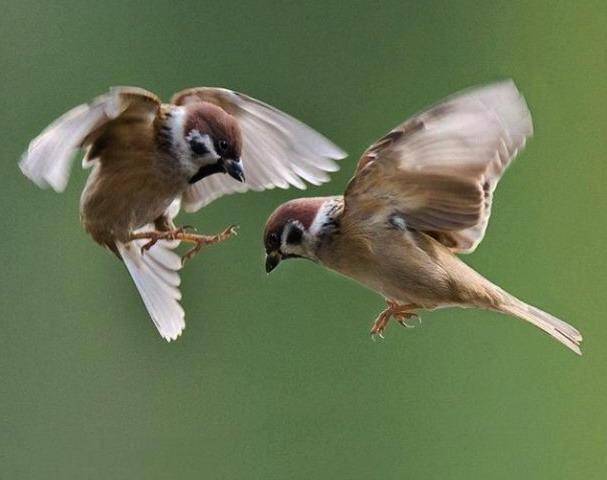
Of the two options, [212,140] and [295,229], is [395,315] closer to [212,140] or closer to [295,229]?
[295,229]

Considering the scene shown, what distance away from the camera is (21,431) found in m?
2.31

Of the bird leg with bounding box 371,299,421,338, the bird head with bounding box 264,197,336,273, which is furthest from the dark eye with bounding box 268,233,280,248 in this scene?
the bird leg with bounding box 371,299,421,338

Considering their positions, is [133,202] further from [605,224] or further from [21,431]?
[605,224]

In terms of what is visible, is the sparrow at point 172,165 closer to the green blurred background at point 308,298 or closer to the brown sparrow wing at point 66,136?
the brown sparrow wing at point 66,136

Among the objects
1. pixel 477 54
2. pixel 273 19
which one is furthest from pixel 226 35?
pixel 477 54

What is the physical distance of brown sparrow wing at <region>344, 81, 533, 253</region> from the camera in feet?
2.73

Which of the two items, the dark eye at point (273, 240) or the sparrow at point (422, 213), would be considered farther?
the dark eye at point (273, 240)

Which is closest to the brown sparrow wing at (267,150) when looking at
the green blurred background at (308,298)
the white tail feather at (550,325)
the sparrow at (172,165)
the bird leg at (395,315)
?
the sparrow at (172,165)

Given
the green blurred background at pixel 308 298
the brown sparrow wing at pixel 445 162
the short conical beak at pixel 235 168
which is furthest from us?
the green blurred background at pixel 308 298

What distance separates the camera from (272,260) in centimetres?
103

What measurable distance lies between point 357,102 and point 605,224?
584 millimetres

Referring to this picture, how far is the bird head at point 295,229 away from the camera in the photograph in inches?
40.3

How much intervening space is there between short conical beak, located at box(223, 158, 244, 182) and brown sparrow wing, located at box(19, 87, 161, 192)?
90mm

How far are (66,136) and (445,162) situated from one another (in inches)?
12.0
